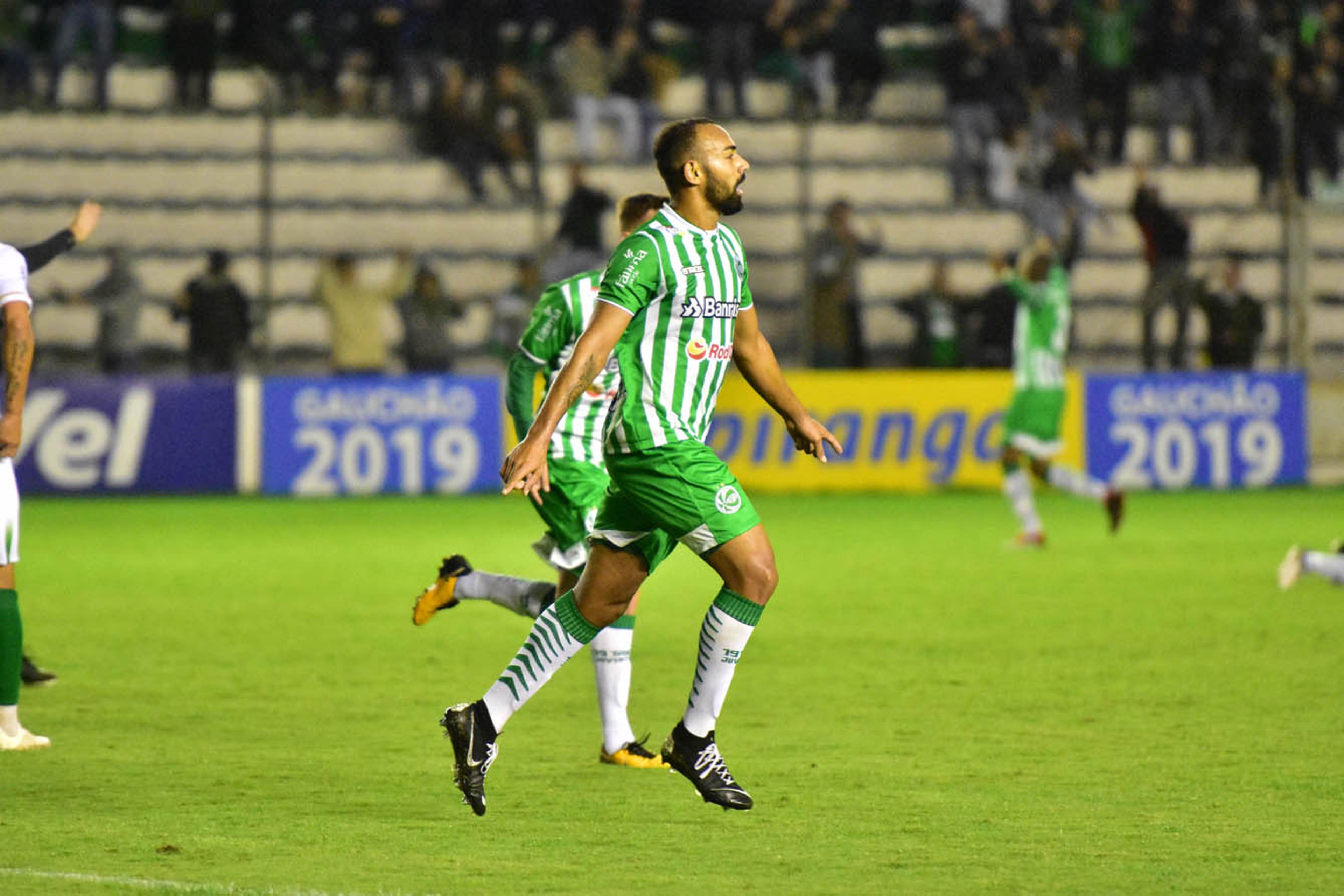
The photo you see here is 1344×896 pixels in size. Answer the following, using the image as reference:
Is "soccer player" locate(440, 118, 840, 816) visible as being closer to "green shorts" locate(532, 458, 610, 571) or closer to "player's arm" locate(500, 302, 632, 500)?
"player's arm" locate(500, 302, 632, 500)

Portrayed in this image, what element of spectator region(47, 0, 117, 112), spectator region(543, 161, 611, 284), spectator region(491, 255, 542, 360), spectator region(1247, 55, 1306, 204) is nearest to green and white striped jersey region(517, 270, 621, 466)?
spectator region(491, 255, 542, 360)

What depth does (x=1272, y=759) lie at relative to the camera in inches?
289

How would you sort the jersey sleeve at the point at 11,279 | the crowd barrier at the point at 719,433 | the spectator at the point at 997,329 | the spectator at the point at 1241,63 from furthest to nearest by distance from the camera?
the spectator at the point at 1241,63
the spectator at the point at 997,329
the crowd barrier at the point at 719,433
the jersey sleeve at the point at 11,279

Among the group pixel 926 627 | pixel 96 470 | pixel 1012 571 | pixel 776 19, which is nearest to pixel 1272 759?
pixel 926 627

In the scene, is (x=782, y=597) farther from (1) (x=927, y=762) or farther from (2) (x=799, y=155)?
(2) (x=799, y=155)

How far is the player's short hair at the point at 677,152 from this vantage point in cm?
652

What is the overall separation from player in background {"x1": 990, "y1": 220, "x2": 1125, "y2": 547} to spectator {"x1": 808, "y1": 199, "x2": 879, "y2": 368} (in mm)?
6342

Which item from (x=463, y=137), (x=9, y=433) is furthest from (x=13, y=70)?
(x=9, y=433)

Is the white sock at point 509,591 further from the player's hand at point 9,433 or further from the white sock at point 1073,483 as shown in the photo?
the white sock at point 1073,483

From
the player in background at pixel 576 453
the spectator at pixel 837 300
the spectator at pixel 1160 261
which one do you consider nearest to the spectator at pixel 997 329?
the spectator at pixel 837 300

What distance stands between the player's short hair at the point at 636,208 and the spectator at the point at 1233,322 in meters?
17.3

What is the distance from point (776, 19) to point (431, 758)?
2074 centimetres

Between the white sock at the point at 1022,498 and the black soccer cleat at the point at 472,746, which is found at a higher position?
the black soccer cleat at the point at 472,746

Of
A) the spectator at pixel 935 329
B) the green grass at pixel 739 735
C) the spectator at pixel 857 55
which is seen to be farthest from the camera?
the spectator at pixel 857 55
